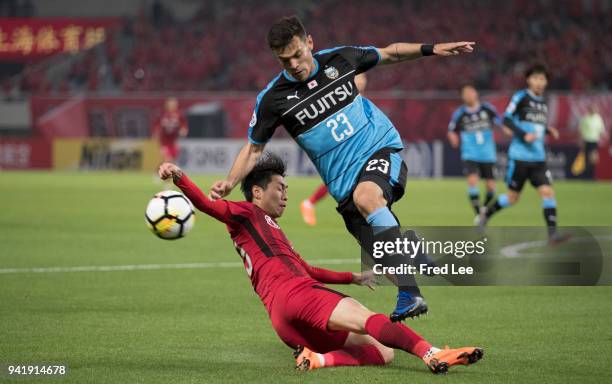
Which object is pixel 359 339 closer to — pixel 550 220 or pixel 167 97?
pixel 550 220

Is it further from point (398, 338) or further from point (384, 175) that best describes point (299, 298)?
point (384, 175)

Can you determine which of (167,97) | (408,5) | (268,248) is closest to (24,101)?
(167,97)

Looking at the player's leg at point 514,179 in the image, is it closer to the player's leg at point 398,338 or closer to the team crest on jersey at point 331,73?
the team crest on jersey at point 331,73

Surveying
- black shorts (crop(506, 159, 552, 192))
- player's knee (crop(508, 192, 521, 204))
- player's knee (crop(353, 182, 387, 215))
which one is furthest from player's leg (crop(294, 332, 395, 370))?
player's knee (crop(508, 192, 521, 204))

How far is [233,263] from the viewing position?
11.7 m

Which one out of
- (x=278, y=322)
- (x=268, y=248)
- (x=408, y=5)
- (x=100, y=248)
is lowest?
(x=100, y=248)

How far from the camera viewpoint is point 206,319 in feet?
26.4

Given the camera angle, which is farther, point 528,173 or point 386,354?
point 528,173

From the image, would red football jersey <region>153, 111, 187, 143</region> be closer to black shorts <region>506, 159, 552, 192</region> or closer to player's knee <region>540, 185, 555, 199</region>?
black shorts <region>506, 159, 552, 192</region>

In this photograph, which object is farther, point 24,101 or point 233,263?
point 24,101

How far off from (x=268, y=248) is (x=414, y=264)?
3.12 ft

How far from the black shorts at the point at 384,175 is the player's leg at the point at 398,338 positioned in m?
1.24

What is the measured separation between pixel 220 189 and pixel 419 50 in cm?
176

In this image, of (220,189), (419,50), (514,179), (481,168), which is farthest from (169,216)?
(481,168)
